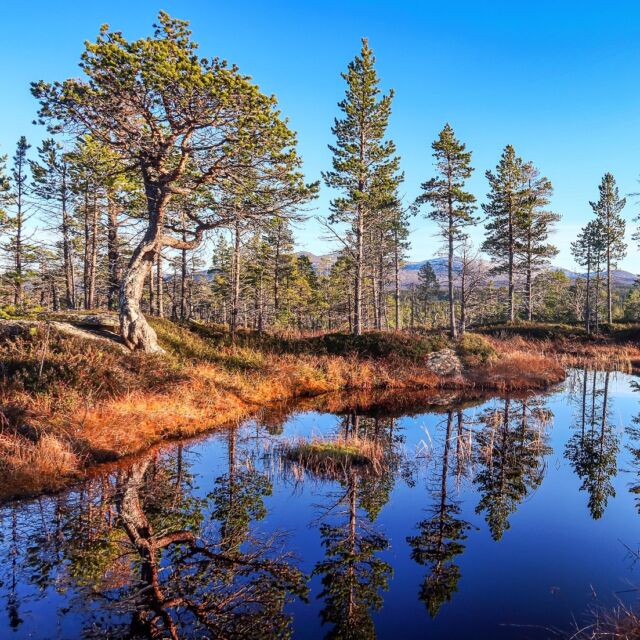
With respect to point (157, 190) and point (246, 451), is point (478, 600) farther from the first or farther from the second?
point (157, 190)

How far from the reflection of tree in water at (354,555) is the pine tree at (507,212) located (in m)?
34.8

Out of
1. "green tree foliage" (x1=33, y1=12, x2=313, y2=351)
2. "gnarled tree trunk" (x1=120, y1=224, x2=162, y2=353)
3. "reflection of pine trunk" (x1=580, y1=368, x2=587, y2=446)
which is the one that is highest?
"green tree foliage" (x1=33, y1=12, x2=313, y2=351)

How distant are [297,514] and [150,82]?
11.6 metres

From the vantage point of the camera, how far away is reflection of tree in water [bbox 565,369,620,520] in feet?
28.2

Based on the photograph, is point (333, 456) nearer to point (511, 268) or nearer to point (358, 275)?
point (358, 275)

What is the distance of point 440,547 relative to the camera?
6520mm

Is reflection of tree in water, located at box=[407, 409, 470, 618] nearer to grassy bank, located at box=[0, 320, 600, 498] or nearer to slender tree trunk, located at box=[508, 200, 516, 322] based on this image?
grassy bank, located at box=[0, 320, 600, 498]

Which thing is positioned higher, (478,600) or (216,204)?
(216,204)

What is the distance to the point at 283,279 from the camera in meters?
44.1

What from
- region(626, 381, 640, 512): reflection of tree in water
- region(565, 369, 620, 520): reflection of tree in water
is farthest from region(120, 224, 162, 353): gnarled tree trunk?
region(626, 381, 640, 512): reflection of tree in water

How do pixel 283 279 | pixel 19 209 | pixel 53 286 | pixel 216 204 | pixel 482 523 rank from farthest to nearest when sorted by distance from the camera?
pixel 283 279, pixel 53 286, pixel 19 209, pixel 216 204, pixel 482 523

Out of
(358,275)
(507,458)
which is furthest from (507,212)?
(507,458)

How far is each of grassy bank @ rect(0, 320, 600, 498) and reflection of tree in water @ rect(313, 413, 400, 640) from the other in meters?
5.25

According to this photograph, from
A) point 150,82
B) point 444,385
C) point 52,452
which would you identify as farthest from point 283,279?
point 52,452
